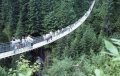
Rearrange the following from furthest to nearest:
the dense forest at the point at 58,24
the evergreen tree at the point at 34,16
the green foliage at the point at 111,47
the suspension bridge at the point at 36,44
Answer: the evergreen tree at the point at 34,16 < the dense forest at the point at 58,24 < the suspension bridge at the point at 36,44 < the green foliage at the point at 111,47

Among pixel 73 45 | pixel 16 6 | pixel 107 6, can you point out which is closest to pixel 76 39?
pixel 73 45

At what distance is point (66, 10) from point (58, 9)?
1134 mm

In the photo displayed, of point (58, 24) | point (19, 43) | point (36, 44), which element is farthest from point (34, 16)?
point (19, 43)

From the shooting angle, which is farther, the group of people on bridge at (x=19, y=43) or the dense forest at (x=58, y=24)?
the dense forest at (x=58, y=24)

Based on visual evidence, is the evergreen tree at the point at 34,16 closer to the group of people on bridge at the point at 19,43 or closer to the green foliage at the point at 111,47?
the group of people on bridge at the point at 19,43

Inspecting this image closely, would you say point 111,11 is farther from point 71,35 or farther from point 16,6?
point 16,6

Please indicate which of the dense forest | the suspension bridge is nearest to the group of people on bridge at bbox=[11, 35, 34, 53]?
the suspension bridge

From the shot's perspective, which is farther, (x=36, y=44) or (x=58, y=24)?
(x=58, y=24)

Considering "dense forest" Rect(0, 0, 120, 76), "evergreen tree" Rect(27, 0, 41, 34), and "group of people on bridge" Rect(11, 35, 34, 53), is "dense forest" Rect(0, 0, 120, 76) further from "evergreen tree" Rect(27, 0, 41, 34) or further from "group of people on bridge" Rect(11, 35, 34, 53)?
"group of people on bridge" Rect(11, 35, 34, 53)

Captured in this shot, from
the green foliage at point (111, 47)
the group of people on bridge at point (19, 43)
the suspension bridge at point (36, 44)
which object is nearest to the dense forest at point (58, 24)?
the suspension bridge at point (36, 44)

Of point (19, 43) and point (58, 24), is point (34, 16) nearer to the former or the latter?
point (58, 24)

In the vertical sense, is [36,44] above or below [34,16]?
below

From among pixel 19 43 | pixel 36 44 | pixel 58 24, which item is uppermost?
pixel 58 24

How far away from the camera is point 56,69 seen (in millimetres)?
15789
